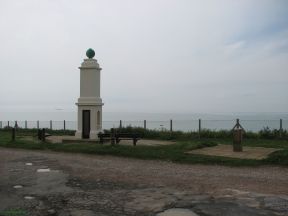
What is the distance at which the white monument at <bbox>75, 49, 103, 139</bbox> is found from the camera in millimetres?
23188

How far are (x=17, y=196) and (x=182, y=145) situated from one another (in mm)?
9747

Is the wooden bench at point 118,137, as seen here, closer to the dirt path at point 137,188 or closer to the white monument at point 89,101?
the white monument at point 89,101

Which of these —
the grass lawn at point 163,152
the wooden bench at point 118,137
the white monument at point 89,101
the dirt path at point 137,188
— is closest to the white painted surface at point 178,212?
the dirt path at point 137,188

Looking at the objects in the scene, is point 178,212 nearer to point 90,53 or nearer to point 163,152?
point 163,152

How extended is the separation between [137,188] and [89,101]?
45.9 feet

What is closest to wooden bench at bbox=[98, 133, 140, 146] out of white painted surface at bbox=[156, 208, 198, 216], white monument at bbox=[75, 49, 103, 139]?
white monument at bbox=[75, 49, 103, 139]

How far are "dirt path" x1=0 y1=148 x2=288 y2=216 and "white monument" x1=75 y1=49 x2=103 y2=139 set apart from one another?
878 cm

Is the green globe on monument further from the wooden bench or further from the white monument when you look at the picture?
the wooden bench

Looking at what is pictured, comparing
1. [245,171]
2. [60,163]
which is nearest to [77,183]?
[60,163]

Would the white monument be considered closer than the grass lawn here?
No

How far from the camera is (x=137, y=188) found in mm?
9609

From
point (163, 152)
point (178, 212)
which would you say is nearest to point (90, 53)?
point (163, 152)

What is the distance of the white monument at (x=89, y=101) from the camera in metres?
23.2

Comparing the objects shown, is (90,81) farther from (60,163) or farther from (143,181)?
(143,181)
